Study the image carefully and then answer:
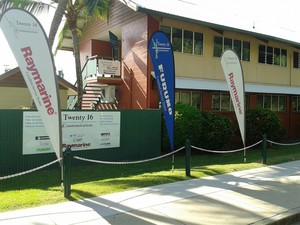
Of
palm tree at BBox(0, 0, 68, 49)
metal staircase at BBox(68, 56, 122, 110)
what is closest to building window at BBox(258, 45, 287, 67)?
metal staircase at BBox(68, 56, 122, 110)

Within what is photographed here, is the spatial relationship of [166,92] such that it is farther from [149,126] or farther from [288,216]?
[288,216]

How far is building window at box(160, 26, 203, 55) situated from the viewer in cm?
1748

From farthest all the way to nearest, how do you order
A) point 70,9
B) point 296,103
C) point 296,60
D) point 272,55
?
1. point 296,103
2. point 296,60
3. point 272,55
4. point 70,9

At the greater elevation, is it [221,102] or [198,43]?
[198,43]

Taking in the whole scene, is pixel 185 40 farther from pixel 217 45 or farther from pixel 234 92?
pixel 234 92

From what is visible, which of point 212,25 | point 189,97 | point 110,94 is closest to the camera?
point 212,25

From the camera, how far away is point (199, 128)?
48.9 feet

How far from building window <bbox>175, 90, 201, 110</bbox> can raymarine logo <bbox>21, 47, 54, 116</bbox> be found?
11017 mm

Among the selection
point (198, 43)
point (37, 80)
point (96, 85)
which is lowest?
point (37, 80)

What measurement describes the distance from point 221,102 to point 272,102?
4856mm

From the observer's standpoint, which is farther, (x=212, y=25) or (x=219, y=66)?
(x=219, y=66)

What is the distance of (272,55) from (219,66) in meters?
4.87

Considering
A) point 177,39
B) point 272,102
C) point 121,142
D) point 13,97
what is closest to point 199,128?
point 121,142

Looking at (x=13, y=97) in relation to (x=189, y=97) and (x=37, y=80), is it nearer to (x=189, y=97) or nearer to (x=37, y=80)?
(x=189, y=97)
